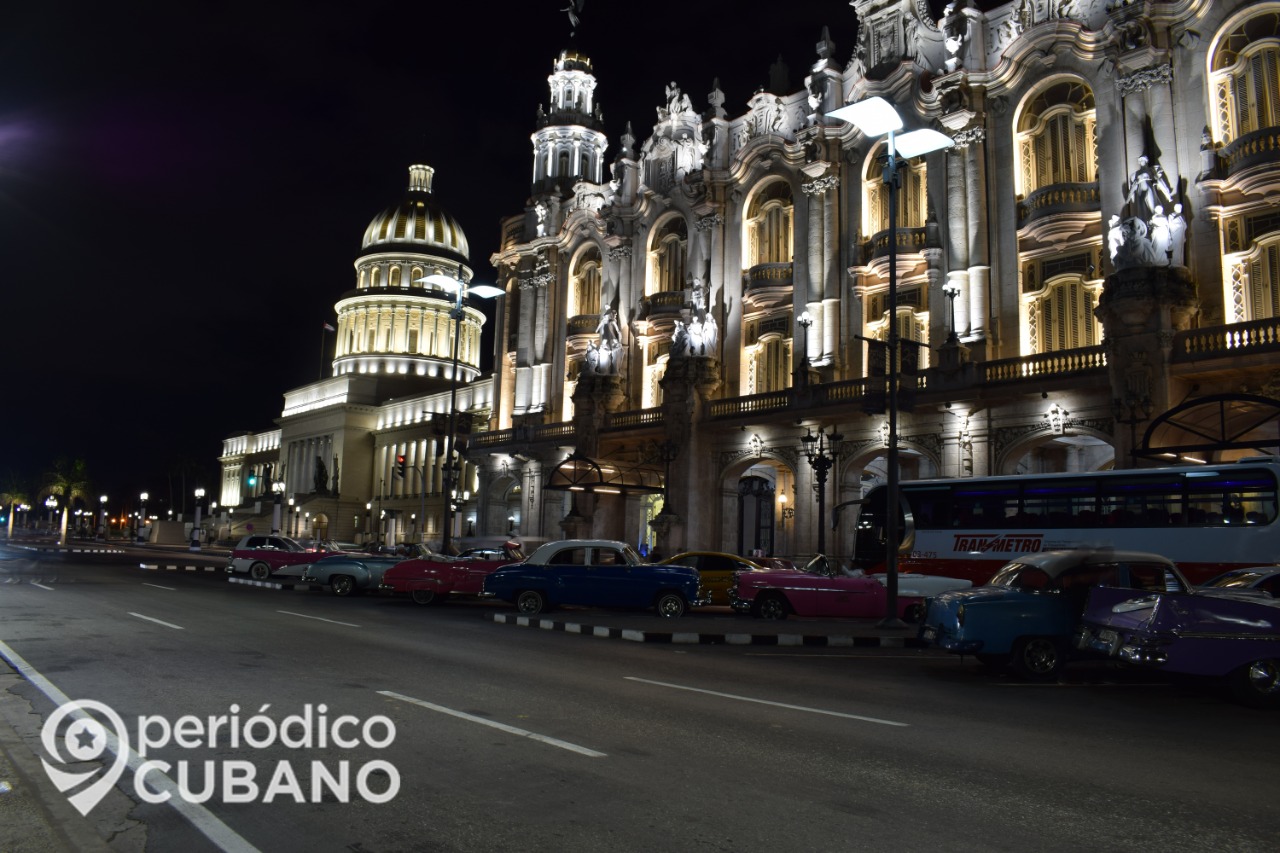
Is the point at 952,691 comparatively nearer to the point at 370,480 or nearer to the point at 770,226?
the point at 770,226

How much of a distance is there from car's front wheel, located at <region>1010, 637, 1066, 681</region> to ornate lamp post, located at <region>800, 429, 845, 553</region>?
17.9m

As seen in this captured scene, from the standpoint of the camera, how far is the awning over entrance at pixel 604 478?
39906 millimetres

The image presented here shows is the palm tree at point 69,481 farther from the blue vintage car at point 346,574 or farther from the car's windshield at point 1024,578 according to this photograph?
the car's windshield at point 1024,578

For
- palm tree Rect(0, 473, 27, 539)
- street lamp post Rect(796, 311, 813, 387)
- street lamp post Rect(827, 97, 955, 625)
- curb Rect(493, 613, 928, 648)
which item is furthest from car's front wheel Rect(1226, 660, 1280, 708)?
palm tree Rect(0, 473, 27, 539)

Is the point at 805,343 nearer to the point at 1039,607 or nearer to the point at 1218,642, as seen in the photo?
the point at 1039,607

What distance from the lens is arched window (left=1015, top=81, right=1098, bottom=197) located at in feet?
106

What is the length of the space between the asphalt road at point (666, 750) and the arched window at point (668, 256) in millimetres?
34318

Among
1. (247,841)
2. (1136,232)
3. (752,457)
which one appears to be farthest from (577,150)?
(247,841)

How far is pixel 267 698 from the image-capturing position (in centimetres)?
905

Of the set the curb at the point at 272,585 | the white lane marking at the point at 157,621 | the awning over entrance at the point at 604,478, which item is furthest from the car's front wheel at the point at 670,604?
the awning over entrance at the point at 604,478

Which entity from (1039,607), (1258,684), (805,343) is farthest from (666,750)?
(805,343)

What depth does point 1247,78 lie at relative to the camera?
94.6ft

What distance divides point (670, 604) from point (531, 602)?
3041mm

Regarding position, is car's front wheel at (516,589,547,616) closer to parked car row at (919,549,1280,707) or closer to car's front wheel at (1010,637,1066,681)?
parked car row at (919,549,1280,707)
